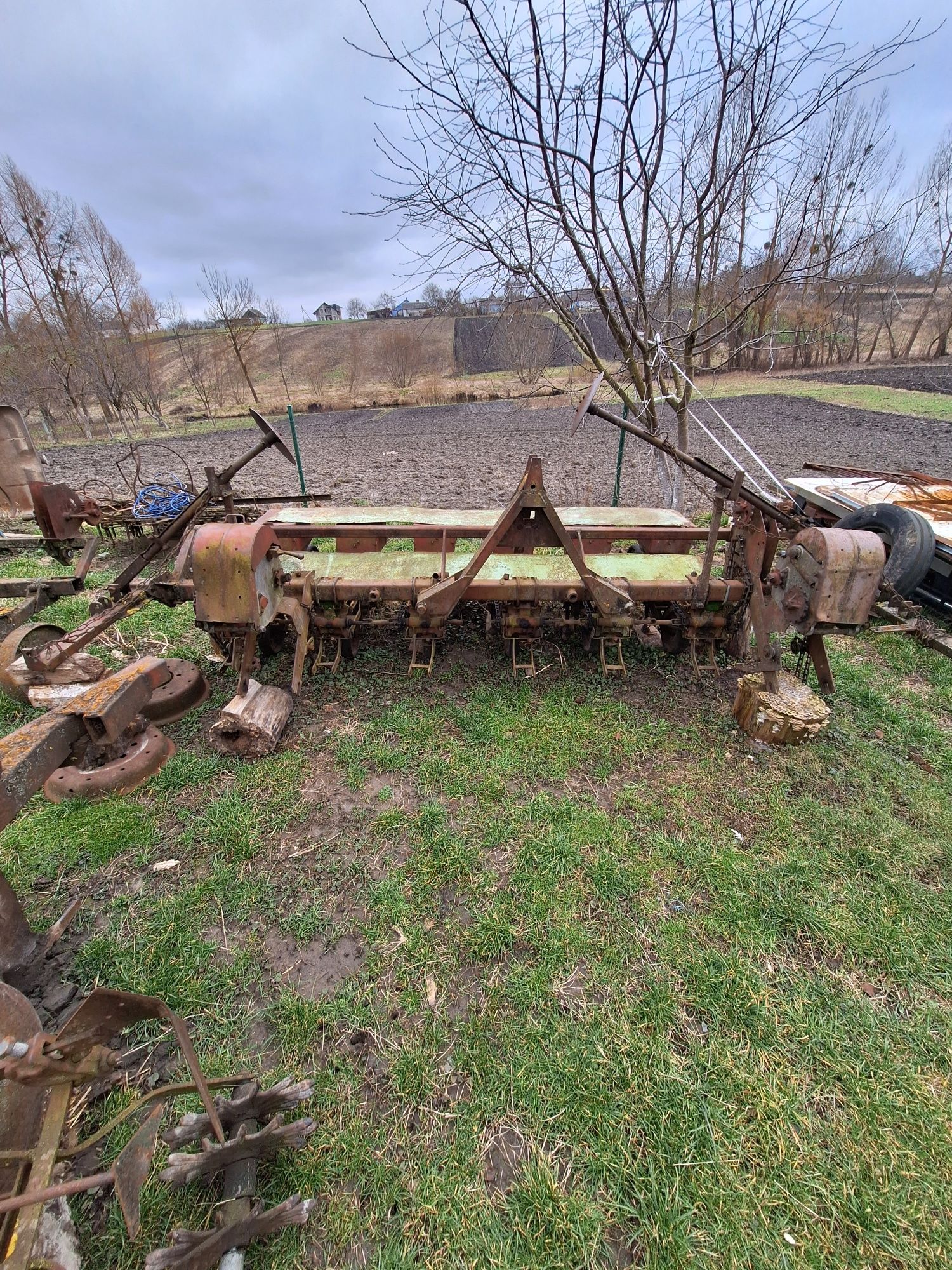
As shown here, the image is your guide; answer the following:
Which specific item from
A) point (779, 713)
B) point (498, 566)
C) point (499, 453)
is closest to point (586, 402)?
point (498, 566)

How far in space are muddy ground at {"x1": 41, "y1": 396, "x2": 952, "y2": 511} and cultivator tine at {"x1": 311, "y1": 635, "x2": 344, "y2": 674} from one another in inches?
172

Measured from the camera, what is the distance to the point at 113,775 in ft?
9.61

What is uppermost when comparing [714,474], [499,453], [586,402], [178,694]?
[586,402]

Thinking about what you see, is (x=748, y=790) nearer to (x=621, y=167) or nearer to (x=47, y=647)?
(x=47, y=647)

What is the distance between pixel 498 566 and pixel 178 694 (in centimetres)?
234

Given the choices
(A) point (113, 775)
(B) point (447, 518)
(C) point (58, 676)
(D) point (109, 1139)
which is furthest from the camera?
(B) point (447, 518)

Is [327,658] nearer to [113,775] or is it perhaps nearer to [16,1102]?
[113,775]

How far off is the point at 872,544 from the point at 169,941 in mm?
3854

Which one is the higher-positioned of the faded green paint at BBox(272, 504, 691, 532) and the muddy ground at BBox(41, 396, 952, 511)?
the faded green paint at BBox(272, 504, 691, 532)

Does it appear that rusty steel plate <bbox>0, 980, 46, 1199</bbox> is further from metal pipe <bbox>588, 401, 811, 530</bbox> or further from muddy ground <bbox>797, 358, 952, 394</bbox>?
muddy ground <bbox>797, 358, 952, 394</bbox>

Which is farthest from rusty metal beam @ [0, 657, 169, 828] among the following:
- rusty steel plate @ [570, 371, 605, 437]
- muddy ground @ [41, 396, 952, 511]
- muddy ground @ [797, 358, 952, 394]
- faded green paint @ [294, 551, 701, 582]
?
muddy ground @ [797, 358, 952, 394]

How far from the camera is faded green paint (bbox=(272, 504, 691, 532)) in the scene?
4.81 m

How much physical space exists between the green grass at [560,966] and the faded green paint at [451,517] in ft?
6.28

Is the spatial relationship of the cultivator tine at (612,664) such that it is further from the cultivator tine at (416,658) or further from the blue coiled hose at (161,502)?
the blue coiled hose at (161,502)
